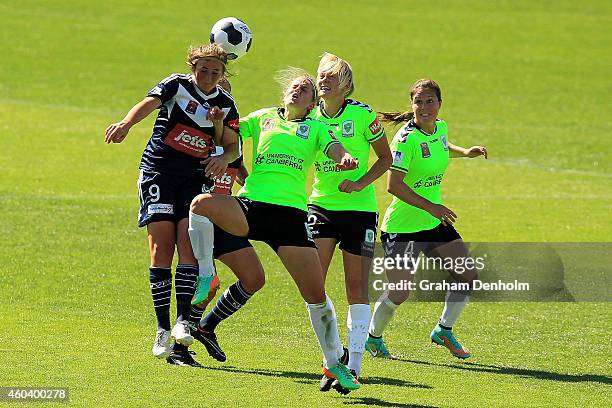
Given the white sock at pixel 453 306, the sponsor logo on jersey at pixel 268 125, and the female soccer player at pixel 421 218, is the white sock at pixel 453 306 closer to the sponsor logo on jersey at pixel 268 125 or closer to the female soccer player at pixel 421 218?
the female soccer player at pixel 421 218

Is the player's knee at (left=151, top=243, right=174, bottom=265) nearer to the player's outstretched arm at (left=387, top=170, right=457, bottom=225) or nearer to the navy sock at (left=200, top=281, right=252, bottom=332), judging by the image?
the navy sock at (left=200, top=281, right=252, bottom=332)

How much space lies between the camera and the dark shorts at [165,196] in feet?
31.5

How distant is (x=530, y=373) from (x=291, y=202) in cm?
265

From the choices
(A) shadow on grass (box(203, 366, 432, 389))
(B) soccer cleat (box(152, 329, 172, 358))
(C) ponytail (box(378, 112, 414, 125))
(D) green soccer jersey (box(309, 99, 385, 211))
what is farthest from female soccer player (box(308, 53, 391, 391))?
(B) soccer cleat (box(152, 329, 172, 358))

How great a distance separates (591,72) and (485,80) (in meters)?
3.39

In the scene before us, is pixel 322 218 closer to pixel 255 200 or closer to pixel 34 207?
pixel 255 200

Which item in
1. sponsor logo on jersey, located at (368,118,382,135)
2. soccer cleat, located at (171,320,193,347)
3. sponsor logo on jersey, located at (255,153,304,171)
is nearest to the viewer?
sponsor logo on jersey, located at (255,153,304,171)

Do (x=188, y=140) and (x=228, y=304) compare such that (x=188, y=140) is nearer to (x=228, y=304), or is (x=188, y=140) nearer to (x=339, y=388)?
(x=228, y=304)

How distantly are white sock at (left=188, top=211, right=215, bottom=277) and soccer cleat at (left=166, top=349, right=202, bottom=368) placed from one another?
65 centimetres

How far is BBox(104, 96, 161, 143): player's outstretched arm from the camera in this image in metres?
8.89

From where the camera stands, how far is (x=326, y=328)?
28.6 ft

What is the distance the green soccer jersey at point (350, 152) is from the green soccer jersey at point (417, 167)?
→ 58 cm

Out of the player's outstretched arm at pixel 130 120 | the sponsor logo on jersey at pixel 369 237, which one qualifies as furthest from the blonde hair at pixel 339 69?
the player's outstretched arm at pixel 130 120

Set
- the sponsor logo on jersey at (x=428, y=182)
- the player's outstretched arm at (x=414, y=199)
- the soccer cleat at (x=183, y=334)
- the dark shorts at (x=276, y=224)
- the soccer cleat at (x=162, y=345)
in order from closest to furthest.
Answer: the dark shorts at (x=276, y=224), the soccer cleat at (x=183, y=334), the soccer cleat at (x=162, y=345), the player's outstretched arm at (x=414, y=199), the sponsor logo on jersey at (x=428, y=182)
